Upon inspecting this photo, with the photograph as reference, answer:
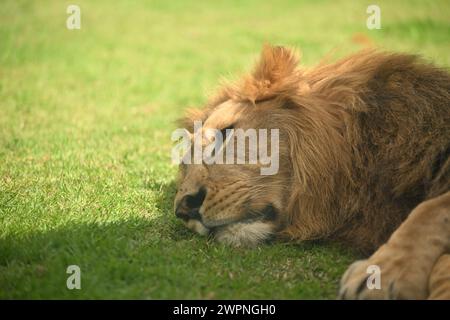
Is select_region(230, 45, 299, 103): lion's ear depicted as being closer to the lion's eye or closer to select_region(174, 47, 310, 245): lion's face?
select_region(174, 47, 310, 245): lion's face

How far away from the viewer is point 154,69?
364 inches

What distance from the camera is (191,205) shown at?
3.27 meters

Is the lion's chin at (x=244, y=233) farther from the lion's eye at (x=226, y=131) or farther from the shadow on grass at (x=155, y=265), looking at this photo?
the lion's eye at (x=226, y=131)

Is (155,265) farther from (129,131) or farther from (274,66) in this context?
(129,131)

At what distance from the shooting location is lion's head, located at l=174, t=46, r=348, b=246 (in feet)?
10.4

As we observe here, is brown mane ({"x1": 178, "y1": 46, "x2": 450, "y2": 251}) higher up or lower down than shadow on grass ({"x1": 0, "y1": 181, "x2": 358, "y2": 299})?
higher up

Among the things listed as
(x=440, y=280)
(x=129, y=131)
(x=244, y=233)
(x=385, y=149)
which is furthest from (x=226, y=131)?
(x=129, y=131)

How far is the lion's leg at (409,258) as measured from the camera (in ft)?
8.26

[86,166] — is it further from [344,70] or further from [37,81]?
[37,81]

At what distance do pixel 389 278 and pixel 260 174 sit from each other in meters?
0.92

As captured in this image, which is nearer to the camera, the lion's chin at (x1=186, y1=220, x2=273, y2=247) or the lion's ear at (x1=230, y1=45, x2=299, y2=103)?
the lion's chin at (x1=186, y1=220, x2=273, y2=247)

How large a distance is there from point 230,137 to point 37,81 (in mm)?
5633

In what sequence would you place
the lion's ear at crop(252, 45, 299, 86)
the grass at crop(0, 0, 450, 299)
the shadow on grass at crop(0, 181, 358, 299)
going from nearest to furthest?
the shadow on grass at crop(0, 181, 358, 299) < the grass at crop(0, 0, 450, 299) < the lion's ear at crop(252, 45, 299, 86)

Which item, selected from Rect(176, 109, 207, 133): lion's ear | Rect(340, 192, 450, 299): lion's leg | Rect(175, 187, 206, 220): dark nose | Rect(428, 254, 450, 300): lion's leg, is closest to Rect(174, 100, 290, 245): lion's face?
Rect(175, 187, 206, 220): dark nose
